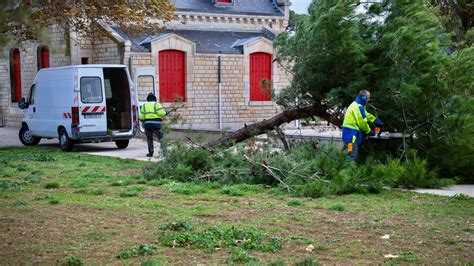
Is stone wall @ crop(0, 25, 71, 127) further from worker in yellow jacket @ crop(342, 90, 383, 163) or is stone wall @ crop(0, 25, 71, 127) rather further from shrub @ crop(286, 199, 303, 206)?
shrub @ crop(286, 199, 303, 206)

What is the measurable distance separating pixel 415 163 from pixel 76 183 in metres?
6.21

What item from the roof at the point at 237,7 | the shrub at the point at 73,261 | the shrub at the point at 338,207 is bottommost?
the shrub at the point at 338,207

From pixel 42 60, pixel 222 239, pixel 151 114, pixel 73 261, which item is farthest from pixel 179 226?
pixel 42 60

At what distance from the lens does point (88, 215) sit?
31.9 feet

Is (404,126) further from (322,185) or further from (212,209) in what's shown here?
(212,209)

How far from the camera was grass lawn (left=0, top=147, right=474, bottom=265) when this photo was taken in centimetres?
735

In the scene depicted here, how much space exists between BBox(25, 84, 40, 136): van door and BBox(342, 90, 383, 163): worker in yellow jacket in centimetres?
1167

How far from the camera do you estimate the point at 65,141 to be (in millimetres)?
20297

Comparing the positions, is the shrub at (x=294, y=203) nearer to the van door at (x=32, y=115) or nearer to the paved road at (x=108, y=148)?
the paved road at (x=108, y=148)

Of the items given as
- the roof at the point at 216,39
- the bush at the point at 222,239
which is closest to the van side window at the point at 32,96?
the roof at the point at 216,39

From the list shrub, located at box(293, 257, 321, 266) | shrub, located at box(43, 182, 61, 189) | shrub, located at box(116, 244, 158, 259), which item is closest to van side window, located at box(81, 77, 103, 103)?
shrub, located at box(43, 182, 61, 189)

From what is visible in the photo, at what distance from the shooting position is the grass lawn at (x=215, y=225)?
735cm

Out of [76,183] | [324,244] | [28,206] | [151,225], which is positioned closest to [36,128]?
[76,183]

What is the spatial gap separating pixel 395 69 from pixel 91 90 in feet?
31.5
